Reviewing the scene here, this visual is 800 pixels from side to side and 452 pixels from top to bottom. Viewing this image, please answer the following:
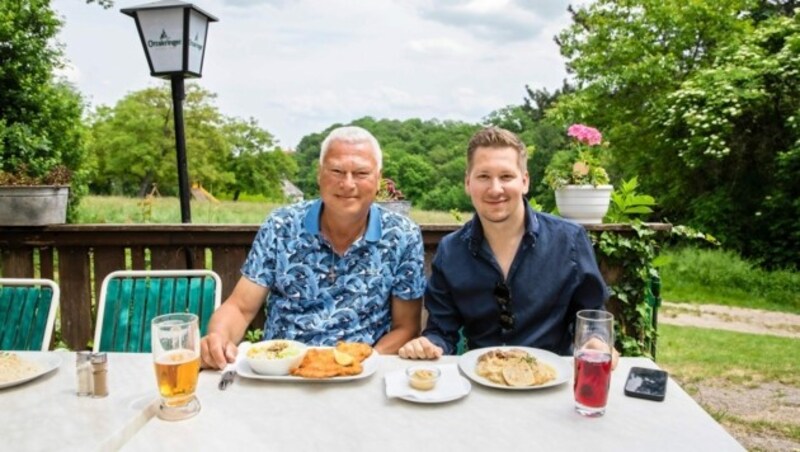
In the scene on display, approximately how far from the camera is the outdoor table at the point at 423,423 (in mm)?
1154

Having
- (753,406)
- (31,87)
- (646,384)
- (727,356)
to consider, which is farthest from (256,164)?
(646,384)

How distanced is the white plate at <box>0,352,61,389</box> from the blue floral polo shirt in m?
0.67

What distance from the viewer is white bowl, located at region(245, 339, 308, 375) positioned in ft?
4.85

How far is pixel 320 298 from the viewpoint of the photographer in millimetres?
2139

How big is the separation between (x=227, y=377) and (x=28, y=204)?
6.89 ft

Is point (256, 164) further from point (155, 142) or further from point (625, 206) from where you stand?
point (625, 206)

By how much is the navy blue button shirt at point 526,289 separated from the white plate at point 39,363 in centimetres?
106

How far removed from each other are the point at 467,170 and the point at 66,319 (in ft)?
7.75

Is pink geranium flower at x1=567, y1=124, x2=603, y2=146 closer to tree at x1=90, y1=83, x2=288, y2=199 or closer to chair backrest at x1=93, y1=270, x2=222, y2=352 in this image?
chair backrest at x1=93, y1=270, x2=222, y2=352

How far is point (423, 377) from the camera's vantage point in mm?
1385

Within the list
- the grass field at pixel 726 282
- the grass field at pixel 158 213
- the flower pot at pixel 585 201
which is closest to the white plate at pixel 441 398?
the flower pot at pixel 585 201

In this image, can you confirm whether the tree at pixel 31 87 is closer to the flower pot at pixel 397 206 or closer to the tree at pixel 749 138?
the flower pot at pixel 397 206

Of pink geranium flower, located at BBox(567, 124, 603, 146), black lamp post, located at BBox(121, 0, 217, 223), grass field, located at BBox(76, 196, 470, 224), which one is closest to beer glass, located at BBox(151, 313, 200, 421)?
black lamp post, located at BBox(121, 0, 217, 223)

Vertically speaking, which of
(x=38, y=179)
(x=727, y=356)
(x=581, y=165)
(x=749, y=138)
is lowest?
(x=727, y=356)
